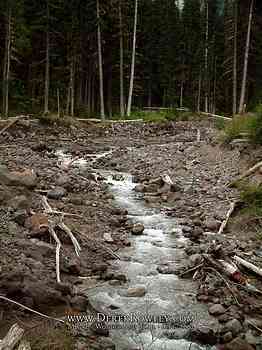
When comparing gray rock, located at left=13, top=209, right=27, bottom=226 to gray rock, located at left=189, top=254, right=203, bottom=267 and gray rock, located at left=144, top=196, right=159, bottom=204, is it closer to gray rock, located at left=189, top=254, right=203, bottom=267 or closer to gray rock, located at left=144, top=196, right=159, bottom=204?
gray rock, located at left=189, top=254, right=203, bottom=267

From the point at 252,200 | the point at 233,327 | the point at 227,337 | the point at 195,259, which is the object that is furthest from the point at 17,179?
the point at 227,337

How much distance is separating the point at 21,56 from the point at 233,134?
2700cm

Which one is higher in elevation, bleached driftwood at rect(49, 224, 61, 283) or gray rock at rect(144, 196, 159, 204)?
bleached driftwood at rect(49, 224, 61, 283)

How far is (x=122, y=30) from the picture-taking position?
3628 centimetres

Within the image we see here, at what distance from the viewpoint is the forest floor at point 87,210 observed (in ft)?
24.6

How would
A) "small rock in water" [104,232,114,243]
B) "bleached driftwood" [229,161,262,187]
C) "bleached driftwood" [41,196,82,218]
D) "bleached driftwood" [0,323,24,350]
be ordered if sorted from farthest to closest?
1. "bleached driftwood" [229,161,262,187]
2. "bleached driftwood" [41,196,82,218]
3. "small rock in water" [104,232,114,243]
4. "bleached driftwood" [0,323,24,350]

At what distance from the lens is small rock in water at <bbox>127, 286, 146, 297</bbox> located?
27.2 ft

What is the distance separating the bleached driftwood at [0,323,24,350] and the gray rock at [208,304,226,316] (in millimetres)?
3122

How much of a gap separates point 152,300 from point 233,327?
5.14 ft

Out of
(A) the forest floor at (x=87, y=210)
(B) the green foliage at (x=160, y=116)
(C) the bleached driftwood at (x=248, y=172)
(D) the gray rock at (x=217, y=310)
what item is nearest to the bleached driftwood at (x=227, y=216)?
(A) the forest floor at (x=87, y=210)

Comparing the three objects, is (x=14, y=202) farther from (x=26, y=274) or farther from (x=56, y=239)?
(x=26, y=274)

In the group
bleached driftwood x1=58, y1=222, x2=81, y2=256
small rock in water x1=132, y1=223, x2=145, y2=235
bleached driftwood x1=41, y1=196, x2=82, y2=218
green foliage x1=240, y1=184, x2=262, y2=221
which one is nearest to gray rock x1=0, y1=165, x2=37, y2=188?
bleached driftwood x1=41, y1=196, x2=82, y2=218

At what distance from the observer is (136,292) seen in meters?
8.31

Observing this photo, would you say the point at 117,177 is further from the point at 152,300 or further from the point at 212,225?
the point at 152,300
